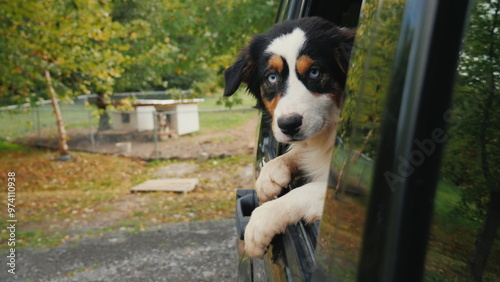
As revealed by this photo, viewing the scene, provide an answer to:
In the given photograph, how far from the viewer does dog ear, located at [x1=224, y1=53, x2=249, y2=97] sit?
2.61 metres

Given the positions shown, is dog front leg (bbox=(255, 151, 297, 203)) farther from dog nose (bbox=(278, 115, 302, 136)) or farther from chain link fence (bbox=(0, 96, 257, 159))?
chain link fence (bbox=(0, 96, 257, 159))

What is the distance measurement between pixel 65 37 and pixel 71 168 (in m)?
5.20

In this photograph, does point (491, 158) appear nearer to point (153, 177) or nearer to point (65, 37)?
point (65, 37)

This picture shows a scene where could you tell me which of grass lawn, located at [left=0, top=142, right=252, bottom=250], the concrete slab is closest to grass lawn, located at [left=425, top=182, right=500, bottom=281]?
grass lawn, located at [left=0, top=142, right=252, bottom=250]

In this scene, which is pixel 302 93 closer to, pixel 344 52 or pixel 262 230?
pixel 344 52

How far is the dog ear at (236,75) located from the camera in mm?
2611

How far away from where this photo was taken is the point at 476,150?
2.42 ft

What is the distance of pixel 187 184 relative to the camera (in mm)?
11023

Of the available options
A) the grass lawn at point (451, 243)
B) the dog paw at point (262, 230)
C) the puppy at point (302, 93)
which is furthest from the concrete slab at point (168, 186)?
the grass lawn at point (451, 243)

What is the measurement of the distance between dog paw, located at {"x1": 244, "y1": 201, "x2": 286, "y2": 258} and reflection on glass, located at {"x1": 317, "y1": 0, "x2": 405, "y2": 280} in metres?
0.55

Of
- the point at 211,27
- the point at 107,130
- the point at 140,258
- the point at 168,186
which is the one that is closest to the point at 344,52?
the point at 140,258

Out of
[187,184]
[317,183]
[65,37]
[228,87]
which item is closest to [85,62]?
[65,37]

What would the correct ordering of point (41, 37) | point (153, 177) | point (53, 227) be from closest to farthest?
point (53, 227), point (41, 37), point (153, 177)

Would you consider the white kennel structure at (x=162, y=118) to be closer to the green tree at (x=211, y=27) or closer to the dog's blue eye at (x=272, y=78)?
the green tree at (x=211, y=27)
